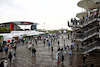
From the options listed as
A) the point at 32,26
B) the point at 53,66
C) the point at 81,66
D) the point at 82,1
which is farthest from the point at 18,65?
the point at 32,26

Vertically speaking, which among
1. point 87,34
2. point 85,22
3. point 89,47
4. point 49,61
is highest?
point 85,22

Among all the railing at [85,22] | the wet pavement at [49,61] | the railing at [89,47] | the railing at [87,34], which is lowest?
Result: the wet pavement at [49,61]

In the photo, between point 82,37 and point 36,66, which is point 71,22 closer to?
point 82,37

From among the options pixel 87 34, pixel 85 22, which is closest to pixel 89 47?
pixel 87 34

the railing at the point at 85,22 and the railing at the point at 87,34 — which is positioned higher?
the railing at the point at 85,22

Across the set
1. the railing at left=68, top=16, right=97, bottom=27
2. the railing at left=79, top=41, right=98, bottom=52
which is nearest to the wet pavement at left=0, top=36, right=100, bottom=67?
the railing at left=79, top=41, right=98, bottom=52

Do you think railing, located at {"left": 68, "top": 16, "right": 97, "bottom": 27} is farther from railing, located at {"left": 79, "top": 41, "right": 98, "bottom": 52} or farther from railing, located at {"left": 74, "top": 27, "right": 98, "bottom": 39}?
railing, located at {"left": 79, "top": 41, "right": 98, "bottom": 52}

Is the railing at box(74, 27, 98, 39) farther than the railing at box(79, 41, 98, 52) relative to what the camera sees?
Yes

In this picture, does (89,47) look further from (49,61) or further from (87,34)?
(49,61)

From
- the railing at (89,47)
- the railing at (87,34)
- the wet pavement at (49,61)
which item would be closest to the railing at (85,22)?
the railing at (87,34)

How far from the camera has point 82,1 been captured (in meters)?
20.6

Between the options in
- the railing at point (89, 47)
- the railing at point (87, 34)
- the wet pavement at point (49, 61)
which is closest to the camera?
the wet pavement at point (49, 61)

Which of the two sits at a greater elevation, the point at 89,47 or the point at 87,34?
the point at 87,34

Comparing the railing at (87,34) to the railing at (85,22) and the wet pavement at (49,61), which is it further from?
the wet pavement at (49,61)
